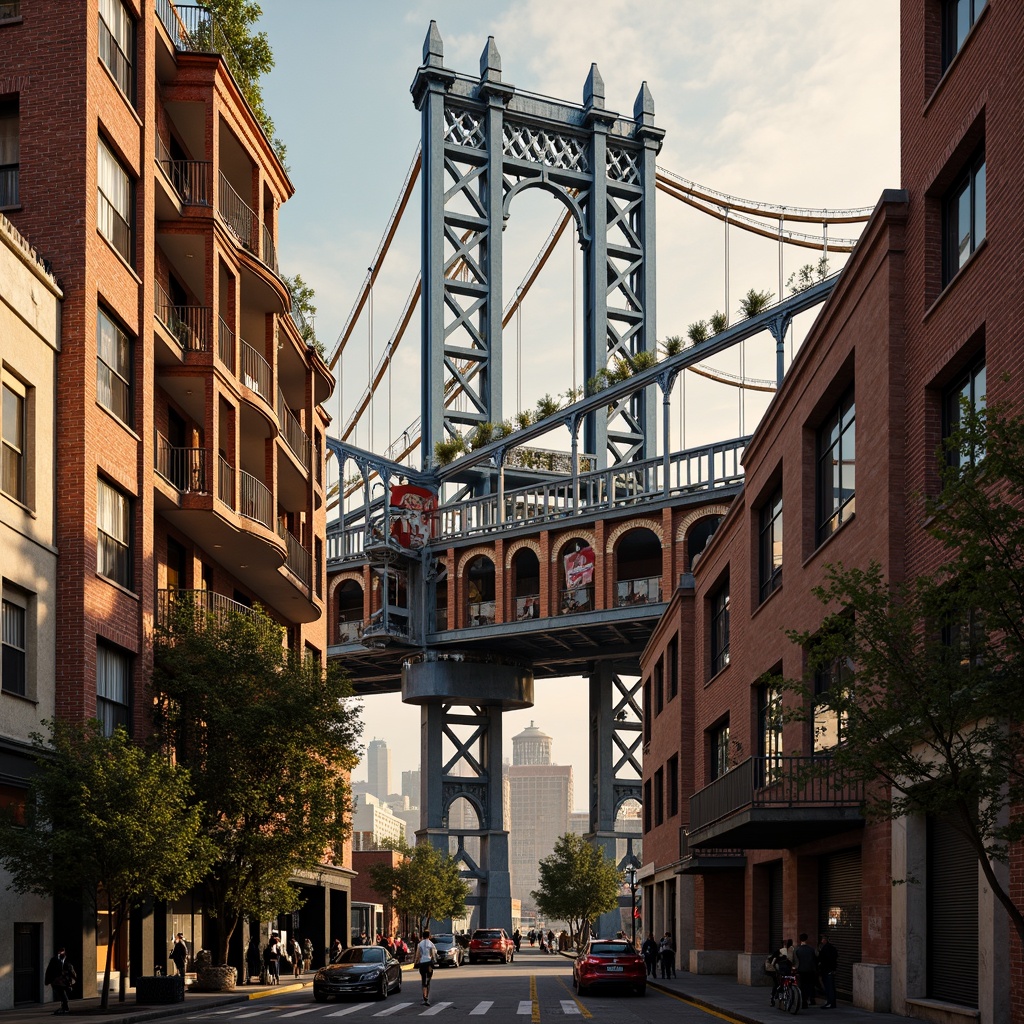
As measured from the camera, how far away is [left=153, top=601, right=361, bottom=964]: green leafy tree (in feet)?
118

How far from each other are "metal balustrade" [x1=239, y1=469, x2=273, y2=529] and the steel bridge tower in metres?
41.4

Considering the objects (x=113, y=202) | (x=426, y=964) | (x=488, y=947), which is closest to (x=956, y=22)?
(x=113, y=202)

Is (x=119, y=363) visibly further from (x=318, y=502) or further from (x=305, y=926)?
(x=305, y=926)

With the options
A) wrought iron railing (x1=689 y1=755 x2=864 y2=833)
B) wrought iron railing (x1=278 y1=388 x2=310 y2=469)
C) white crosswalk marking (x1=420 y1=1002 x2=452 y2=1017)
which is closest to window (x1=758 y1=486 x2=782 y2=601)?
wrought iron railing (x1=689 y1=755 x2=864 y2=833)

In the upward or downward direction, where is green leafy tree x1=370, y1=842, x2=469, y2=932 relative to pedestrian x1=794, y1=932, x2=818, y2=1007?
downward

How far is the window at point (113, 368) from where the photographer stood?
3362 cm

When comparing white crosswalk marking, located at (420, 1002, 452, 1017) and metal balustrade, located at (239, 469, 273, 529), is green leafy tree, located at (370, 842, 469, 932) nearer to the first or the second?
metal balustrade, located at (239, 469, 273, 529)

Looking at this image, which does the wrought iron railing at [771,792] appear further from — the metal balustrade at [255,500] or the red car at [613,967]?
the metal balustrade at [255,500]

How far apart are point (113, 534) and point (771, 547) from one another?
1637cm

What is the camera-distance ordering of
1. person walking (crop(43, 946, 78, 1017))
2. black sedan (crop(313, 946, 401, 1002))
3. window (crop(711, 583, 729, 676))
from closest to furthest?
person walking (crop(43, 946, 78, 1017)), black sedan (crop(313, 946, 401, 1002)), window (crop(711, 583, 729, 676))

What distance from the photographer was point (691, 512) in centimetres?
7319

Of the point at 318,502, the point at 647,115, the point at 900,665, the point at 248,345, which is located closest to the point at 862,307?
the point at 900,665

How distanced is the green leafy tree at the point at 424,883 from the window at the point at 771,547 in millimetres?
54843

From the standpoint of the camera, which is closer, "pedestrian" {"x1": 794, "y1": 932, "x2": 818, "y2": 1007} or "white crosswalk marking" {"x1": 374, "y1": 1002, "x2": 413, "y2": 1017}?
"pedestrian" {"x1": 794, "y1": 932, "x2": 818, "y2": 1007}
